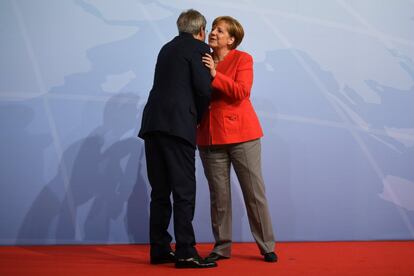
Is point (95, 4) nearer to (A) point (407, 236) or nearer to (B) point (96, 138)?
(B) point (96, 138)

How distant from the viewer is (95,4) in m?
3.36

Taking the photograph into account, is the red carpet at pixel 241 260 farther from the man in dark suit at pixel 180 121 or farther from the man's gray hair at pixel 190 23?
the man's gray hair at pixel 190 23

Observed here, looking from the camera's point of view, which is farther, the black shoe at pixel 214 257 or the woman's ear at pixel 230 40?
the woman's ear at pixel 230 40

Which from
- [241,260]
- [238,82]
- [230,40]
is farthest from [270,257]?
[230,40]

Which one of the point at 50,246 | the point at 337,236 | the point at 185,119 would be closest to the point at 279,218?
the point at 337,236

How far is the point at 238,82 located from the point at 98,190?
1.24 metres

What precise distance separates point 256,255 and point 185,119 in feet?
3.01

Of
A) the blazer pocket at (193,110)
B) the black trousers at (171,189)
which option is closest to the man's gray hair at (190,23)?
the blazer pocket at (193,110)

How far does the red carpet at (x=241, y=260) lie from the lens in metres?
2.39

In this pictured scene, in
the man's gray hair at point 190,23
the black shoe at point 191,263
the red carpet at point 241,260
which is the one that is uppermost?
the man's gray hair at point 190,23

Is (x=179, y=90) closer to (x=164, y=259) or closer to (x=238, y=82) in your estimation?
(x=238, y=82)

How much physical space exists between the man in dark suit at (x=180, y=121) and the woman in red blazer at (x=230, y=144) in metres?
0.15

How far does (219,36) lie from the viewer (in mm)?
2773

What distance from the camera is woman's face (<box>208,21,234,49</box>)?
9.10 feet
